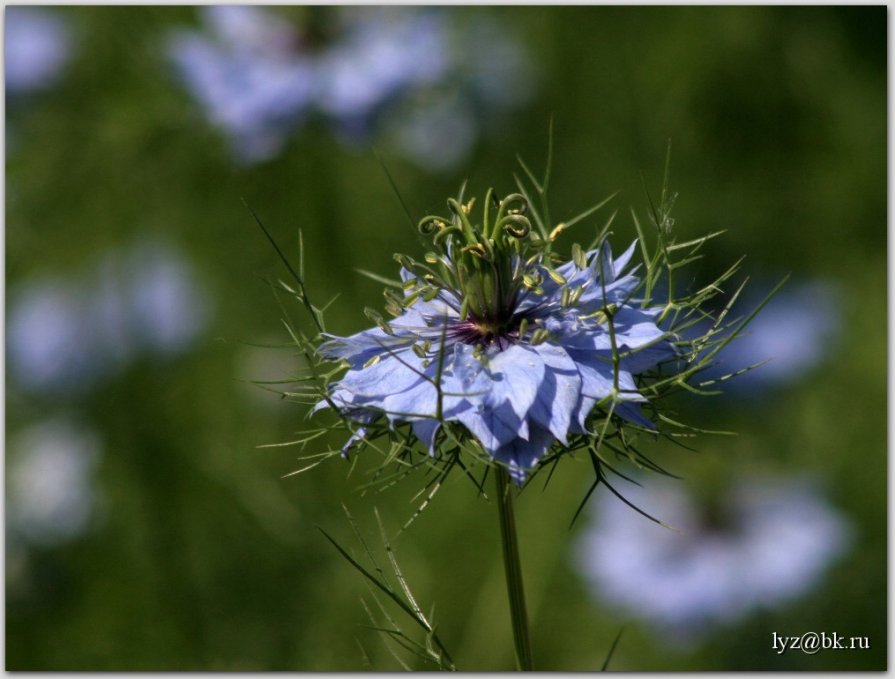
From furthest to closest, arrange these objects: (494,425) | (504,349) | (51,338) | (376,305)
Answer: (51,338) < (376,305) < (504,349) < (494,425)

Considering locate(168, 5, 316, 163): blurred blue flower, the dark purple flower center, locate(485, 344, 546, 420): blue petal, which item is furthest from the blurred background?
locate(485, 344, 546, 420): blue petal

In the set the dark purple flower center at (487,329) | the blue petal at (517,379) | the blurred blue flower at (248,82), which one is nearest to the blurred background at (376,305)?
the blurred blue flower at (248,82)

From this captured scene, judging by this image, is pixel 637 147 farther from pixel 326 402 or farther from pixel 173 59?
pixel 326 402

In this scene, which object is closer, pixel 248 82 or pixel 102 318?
pixel 248 82

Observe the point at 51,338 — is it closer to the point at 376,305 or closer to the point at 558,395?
the point at 376,305

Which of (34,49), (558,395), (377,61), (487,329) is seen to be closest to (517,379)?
(558,395)

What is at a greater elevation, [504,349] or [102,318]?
[504,349]
